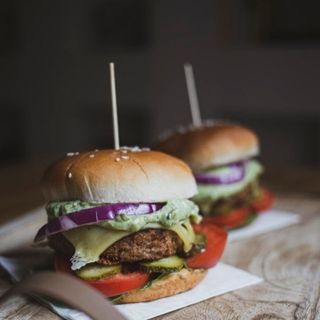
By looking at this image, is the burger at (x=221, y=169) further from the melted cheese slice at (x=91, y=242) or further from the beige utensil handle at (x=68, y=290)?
the beige utensil handle at (x=68, y=290)

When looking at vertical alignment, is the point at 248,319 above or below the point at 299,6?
below

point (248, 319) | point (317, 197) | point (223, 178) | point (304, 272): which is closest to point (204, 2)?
point (317, 197)

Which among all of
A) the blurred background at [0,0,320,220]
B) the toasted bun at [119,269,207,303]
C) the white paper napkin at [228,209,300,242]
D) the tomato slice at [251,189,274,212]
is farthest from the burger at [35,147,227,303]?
the blurred background at [0,0,320,220]

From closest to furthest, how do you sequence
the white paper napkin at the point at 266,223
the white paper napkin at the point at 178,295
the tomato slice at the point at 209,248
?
the white paper napkin at the point at 178,295 < the tomato slice at the point at 209,248 < the white paper napkin at the point at 266,223

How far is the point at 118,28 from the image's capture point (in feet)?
21.1

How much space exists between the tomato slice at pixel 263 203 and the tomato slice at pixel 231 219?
11cm

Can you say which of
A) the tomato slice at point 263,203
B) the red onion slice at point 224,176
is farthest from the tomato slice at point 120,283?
the tomato slice at point 263,203

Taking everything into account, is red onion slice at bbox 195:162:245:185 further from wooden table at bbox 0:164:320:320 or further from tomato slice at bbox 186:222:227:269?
tomato slice at bbox 186:222:227:269

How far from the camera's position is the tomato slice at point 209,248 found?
5.80ft

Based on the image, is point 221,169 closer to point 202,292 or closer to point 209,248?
point 209,248

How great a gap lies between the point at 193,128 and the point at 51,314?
4.17 ft

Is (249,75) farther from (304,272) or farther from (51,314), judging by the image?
(51,314)

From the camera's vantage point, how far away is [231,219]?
96.5 inches

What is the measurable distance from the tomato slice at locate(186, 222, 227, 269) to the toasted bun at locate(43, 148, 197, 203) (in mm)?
184
